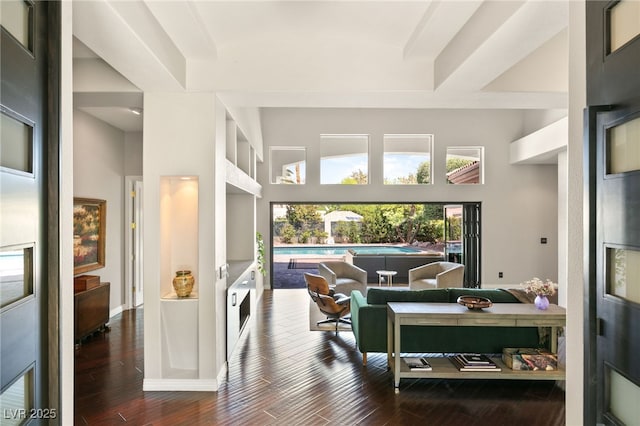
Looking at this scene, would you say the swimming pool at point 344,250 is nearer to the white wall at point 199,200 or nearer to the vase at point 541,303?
the white wall at point 199,200

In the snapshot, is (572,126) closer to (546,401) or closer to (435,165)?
(546,401)

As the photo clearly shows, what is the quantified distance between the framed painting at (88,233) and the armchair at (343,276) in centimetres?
367

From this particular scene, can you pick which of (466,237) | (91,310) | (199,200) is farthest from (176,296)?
(466,237)

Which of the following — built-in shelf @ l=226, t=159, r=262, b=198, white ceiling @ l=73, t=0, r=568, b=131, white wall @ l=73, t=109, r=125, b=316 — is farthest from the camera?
white wall @ l=73, t=109, r=125, b=316

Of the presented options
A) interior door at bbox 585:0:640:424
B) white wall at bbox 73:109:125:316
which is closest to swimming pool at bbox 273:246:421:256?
white wall at bbox 73:109:125:316

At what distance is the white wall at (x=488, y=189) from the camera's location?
25.9ft

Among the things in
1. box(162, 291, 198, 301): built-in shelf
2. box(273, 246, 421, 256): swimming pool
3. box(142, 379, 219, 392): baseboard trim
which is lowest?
→ box(142, 379, 219, 392): baseboard trim

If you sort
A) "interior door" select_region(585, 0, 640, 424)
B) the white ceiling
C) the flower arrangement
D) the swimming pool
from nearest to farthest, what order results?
"interior door" select_region(585, 0, 640, 424)
the white ceiling
the flower arrangement
the swimming pool

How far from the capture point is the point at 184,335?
3.38m

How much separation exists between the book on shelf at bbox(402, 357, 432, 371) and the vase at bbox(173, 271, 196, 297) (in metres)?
2.30

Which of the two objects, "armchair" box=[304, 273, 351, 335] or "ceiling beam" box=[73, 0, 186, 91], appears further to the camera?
"armchair" box=[304, 273, 351, 335]

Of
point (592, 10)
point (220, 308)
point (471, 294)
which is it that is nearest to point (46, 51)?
point (592, 10)

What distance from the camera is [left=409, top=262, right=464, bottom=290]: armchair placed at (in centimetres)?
607

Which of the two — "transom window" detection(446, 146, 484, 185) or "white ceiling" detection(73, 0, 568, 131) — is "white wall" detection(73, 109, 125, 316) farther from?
"transom window" detection(446, 146, 484, 185)
